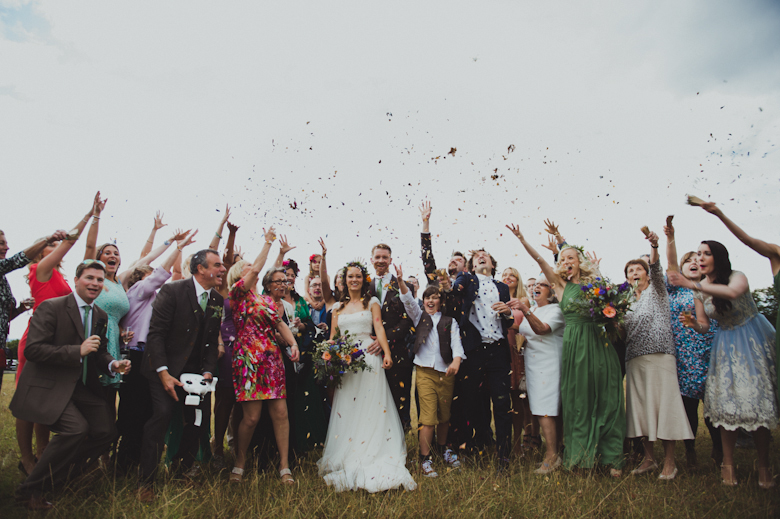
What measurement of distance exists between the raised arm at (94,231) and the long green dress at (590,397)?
20.2 ft

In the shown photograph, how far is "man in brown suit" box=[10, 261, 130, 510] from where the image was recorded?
4699 millimetres

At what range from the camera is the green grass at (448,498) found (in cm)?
456

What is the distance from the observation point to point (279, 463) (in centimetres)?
629

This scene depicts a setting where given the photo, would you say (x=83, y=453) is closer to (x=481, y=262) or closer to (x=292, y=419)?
(x=292, y=419)

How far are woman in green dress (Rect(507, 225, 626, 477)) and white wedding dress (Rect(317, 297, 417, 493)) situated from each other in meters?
2.18

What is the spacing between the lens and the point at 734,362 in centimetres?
558

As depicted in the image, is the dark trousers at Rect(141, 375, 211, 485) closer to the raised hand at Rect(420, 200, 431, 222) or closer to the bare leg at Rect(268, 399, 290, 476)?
the bare leg at Rect(268, 399, 290, 476)

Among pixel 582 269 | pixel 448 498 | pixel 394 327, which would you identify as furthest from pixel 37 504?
pixel 582 269

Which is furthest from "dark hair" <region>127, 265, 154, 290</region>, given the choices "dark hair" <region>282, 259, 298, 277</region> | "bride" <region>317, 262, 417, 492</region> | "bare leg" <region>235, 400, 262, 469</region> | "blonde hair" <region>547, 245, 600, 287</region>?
"blonde hair" <region>547, 245, 600, 287</region>

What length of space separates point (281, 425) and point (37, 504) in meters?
2.42

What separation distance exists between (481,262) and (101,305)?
504 centimetres

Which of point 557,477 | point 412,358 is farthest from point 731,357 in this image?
point 412,358

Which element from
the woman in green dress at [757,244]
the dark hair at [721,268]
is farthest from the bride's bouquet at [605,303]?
the woman in green dress at [757,244]

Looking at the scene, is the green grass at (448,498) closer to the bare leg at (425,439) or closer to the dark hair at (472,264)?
the bare leg at (425,439)
